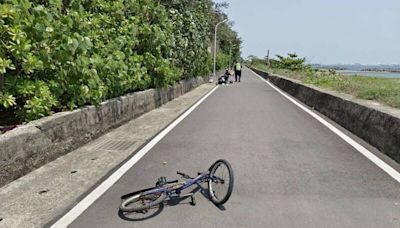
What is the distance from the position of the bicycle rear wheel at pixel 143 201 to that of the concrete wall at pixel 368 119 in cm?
403

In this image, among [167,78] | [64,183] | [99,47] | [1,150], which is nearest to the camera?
[1,150]

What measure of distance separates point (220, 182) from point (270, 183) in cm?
86

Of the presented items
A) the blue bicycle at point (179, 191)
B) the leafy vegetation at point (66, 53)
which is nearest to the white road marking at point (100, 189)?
the blue bicycle at point (179, 191)

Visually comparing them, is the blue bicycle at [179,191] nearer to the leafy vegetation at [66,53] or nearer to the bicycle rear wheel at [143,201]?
the bicycle rear wheel at [143,201]

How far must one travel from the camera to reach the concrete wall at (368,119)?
677 centimetres

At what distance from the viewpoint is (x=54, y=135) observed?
20.7ft

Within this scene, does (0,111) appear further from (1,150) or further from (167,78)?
(167,78)

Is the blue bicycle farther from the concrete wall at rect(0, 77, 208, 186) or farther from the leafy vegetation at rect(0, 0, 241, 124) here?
the leafy vegetation at rect(0, 0, 241, 124)

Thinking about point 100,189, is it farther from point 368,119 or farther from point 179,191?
point 368,119

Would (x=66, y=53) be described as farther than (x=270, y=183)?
Yes

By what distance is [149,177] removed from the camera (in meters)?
5.63

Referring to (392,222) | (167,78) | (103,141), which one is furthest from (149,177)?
(167,78)

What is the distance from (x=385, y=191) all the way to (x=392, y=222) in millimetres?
995

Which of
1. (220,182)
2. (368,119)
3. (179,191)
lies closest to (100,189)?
(179,191)
